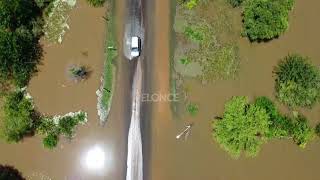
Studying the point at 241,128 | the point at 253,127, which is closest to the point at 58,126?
the point at 241,128

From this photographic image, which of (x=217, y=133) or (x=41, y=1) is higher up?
(x=41, y=1)

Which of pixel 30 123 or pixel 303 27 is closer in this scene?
pixel 30 123

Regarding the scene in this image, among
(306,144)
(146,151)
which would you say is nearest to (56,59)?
(146,151)

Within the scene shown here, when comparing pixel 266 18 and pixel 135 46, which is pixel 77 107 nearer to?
pixel 135 46

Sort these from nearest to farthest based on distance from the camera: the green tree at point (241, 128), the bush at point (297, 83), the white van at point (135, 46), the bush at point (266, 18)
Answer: the green tree at point (241, 128) < the bush at point (266, 18) < the bush at point (297, 83) < the white van at point (135, 46)

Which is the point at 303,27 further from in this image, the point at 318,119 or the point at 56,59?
the point at 56,59

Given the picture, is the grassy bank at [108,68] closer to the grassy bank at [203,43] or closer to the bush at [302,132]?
the grassy bank at [203,43]

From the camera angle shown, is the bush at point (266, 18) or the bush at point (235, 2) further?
the bush at point (235, 2)

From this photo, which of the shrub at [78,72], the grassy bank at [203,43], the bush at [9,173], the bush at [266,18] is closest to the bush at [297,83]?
the bush at [266,18]

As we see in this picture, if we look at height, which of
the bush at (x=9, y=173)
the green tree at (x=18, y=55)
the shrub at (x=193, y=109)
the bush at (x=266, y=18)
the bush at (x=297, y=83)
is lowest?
the bush at (x=9, y=173)
